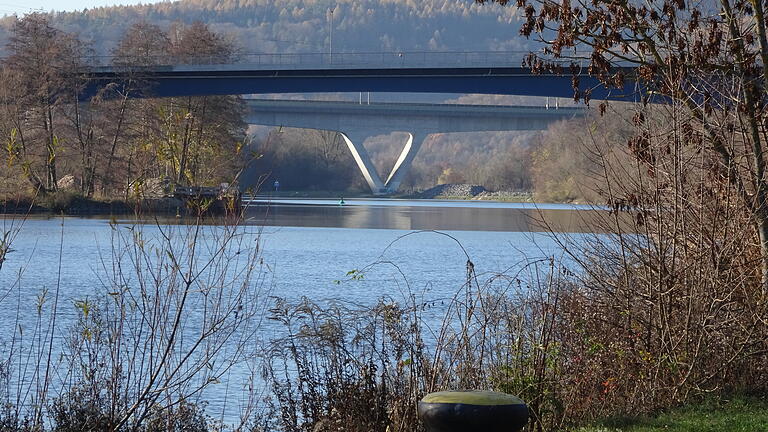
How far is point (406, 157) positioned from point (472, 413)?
10508 centimetres

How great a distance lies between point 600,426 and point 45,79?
48.7 meters

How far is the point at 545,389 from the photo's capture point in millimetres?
9930

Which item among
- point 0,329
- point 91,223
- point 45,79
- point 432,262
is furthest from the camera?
point 45,79

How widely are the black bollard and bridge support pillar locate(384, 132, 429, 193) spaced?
102 meters

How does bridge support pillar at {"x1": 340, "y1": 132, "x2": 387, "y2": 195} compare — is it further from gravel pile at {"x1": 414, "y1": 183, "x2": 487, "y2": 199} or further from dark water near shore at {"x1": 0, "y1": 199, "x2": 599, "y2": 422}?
dark water near shore at {"x1": 0, "y1": 199, "x2": 599, "y2": 422}

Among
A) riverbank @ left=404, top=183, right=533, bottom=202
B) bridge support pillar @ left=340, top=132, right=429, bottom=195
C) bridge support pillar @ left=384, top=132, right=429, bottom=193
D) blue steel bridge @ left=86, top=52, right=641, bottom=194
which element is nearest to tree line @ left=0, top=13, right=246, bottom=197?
blue steel bridge @ left=86, top=52, right=641, bottom=194

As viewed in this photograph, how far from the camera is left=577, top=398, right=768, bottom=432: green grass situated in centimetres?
868

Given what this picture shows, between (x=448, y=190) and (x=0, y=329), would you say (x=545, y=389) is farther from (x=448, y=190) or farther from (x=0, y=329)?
(x=448, y=190)

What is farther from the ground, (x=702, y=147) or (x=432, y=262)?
(x=702, y=147)

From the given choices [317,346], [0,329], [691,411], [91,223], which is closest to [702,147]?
[691,411]

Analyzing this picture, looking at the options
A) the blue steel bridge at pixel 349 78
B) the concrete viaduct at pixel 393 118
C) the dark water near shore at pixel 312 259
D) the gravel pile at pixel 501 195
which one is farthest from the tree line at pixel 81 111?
the gravel pile at pixel 501 195

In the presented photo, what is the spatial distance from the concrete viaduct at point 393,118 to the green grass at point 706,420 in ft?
317

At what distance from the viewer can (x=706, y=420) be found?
895 centimetres

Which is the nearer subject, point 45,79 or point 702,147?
point 702,147
